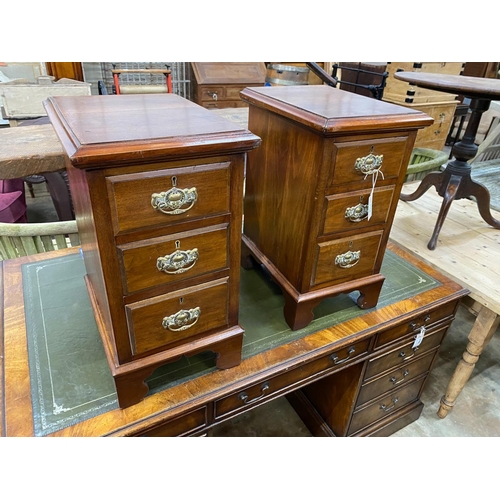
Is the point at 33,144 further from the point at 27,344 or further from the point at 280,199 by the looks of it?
the point at 280,199

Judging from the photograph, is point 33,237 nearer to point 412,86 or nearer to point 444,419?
point 444,419

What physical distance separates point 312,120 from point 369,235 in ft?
1.25

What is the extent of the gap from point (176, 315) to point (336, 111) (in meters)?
0.61

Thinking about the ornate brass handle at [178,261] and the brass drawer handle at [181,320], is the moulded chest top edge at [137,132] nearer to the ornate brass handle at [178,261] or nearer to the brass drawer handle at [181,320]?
the ornate brass handle at [178,261]

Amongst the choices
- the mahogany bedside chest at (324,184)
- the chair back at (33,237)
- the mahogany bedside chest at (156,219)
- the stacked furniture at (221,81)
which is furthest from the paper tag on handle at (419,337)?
the stacked furniture at (221,81)

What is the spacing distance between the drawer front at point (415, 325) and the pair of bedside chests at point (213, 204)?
0.13 metres

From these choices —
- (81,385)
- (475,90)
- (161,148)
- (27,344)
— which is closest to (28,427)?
(81,385)

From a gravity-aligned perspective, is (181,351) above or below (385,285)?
above

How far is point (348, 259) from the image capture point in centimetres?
109

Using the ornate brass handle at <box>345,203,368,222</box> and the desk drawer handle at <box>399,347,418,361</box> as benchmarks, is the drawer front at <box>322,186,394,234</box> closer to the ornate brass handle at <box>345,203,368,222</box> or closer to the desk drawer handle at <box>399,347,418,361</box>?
the ornate brass handle at <box>345,203,368,222</box>

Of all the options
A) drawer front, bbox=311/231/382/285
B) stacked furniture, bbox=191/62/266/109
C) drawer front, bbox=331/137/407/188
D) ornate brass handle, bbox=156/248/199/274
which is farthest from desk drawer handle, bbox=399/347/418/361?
stacked furniture, bbox=191/62/266/109

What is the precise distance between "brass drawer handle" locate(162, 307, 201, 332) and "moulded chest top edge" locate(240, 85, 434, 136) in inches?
19.6

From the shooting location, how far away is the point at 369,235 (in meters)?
1.09

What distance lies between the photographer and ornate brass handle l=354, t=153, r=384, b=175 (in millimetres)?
945
